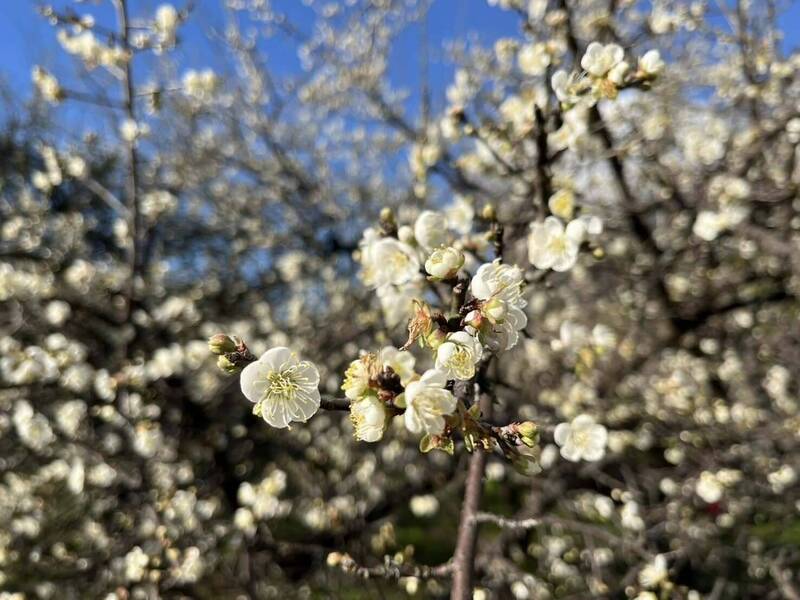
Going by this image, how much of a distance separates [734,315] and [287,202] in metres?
4.51

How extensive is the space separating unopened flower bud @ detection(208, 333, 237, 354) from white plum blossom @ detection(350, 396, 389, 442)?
269 mm

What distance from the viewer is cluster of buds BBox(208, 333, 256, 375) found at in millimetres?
1060

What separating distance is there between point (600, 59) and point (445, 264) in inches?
34.7

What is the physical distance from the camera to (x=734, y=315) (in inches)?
190

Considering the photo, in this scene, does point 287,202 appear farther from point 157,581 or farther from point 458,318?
point 458,318

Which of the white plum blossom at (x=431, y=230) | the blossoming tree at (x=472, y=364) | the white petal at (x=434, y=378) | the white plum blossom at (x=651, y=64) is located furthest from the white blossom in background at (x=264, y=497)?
the white plum blossom at (x=651, y=64)

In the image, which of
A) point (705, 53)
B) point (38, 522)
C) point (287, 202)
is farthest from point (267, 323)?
point (705, 53)

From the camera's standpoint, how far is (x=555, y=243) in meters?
1.62

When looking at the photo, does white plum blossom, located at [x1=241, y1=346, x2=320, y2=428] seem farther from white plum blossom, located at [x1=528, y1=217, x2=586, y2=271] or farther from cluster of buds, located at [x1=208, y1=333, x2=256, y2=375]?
white plum blossom, located at [x1=528, y1=217, x2=586, y2=271]

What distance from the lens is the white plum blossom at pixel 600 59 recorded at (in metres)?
1.60

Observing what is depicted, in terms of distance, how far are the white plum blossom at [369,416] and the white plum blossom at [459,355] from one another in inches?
4.9

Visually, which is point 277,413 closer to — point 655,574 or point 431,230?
point 431,230

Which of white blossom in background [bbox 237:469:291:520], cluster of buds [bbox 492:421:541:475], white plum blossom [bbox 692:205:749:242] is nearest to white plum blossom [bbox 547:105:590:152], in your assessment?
cluster of buds [bbox 492:421:541:475]

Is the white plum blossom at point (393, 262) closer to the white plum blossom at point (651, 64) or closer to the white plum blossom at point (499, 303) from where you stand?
the white plum blossom at point (499, 303)
